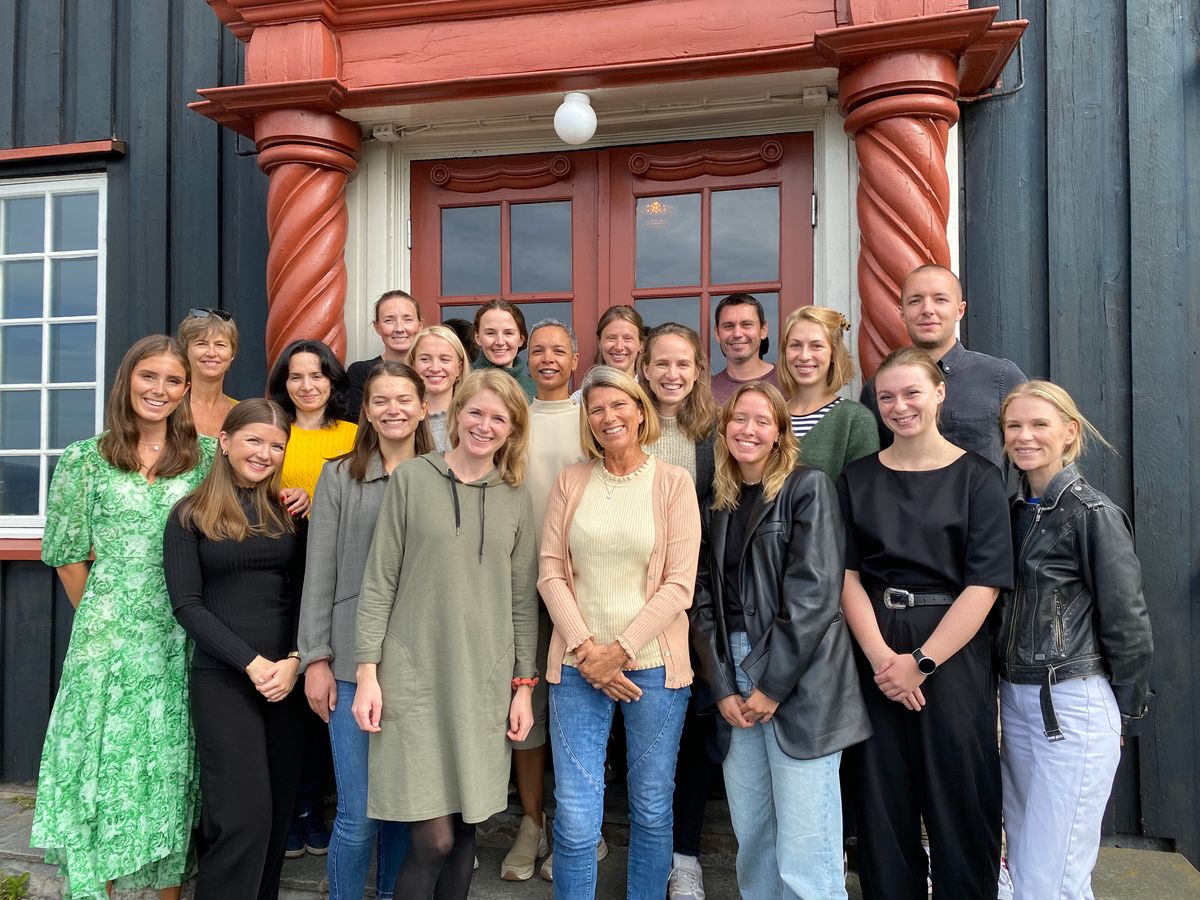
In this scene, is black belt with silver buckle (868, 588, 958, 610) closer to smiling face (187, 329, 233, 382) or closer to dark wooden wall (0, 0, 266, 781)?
smiling face (187, 329, 233, 382)

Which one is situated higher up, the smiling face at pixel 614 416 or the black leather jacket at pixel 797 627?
the smiling face at pixel 614 416

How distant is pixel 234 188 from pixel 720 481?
10.3 feet

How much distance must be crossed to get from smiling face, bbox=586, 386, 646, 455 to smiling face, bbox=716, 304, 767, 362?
30.6 inches

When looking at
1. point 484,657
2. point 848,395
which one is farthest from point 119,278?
point 848,395

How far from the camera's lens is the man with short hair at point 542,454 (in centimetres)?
283

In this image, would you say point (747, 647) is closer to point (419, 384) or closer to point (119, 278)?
point (419, 384)

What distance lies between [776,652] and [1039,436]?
0.96 meters

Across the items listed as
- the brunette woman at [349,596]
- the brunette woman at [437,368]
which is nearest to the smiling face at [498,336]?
the brunette woman at [437,368]

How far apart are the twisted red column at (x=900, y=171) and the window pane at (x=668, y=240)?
91 cm

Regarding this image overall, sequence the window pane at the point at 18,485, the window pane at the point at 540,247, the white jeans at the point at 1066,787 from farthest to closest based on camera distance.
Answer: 1. the window pane at the point at 18,485
2. the window pane at the point at 540,247
3. the white jeans at the point at 1066,787

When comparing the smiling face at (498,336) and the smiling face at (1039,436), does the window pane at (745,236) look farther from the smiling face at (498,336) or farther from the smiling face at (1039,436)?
the smiling face at (1039,436)

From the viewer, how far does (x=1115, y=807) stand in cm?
332

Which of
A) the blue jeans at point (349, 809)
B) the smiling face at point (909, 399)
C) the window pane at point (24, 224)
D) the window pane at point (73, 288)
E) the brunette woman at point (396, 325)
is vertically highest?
the window pane at point (24, 224)


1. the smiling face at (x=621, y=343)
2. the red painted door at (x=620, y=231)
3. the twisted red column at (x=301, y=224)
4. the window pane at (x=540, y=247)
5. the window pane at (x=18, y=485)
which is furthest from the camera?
the window pane at (x=18, y=485)
